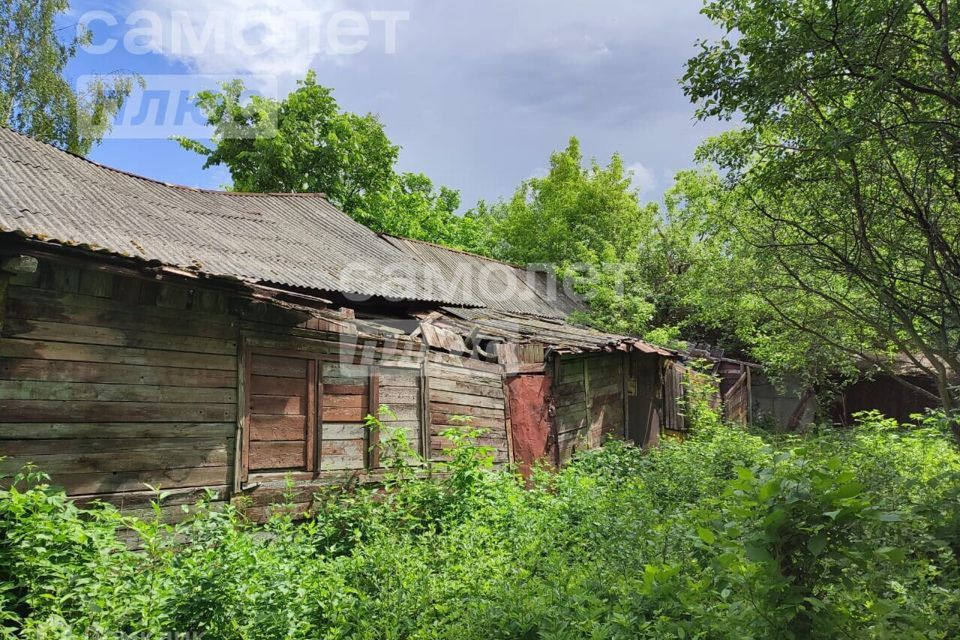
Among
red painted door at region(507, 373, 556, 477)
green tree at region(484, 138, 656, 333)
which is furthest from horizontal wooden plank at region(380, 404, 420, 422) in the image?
green tree at region(484, 138, 656, 333)

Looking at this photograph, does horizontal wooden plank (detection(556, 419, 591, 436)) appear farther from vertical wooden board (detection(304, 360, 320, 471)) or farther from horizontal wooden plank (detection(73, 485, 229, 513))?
horizontal wooden plank (detection(73, 485, 229, 513))

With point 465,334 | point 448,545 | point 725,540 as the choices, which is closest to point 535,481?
point 465,334

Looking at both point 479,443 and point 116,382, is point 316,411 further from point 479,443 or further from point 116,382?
point 479,443

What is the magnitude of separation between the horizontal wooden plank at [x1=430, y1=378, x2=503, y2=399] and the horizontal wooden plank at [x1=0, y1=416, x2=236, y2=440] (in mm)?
3009

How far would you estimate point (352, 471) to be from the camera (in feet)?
24.4

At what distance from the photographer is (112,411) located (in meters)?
5.56

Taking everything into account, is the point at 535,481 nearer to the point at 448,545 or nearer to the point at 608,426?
the point at 448,545

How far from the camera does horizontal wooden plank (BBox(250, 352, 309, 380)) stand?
670 cm

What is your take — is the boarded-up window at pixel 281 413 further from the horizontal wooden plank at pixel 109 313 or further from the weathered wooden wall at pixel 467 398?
the weathered wooden wall at pixel 467 398

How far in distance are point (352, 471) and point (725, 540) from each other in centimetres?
525

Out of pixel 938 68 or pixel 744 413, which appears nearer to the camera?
pixel 938 68

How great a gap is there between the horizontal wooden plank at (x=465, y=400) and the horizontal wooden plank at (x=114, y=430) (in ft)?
9.74

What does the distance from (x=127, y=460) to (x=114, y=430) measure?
1.01 feet

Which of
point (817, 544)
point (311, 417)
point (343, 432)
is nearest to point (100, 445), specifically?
point (311, 417)
